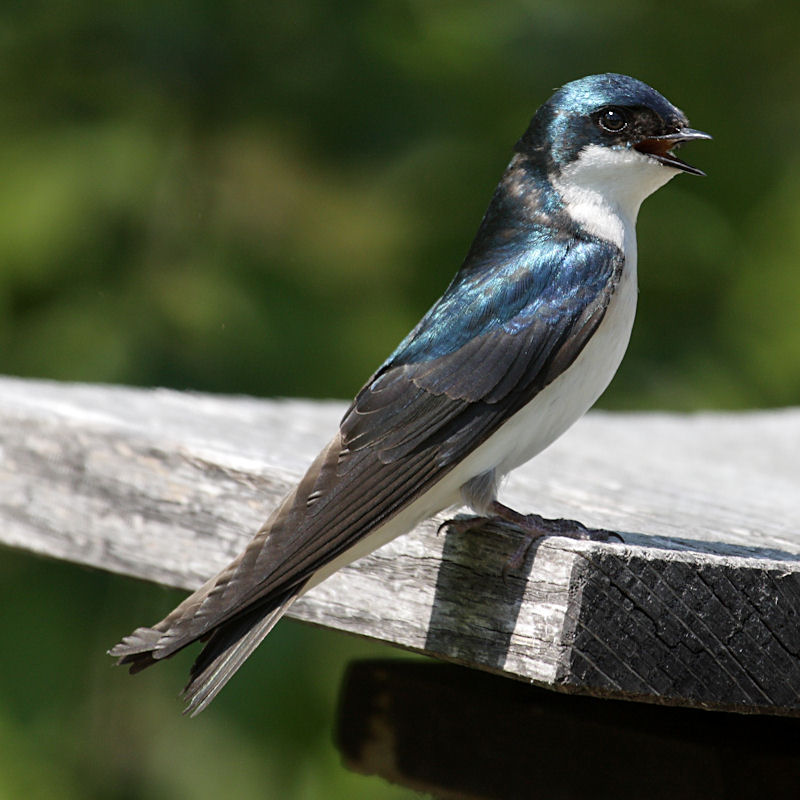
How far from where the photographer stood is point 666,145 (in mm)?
1654

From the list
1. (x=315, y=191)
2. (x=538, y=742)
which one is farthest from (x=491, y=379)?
(x=315, y=191)

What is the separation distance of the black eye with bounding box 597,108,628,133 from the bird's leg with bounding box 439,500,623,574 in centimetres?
54

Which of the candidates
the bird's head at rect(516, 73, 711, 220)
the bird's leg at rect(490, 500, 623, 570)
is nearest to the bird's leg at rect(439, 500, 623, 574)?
the bird's leg at rect(490, 500, 623, 570)

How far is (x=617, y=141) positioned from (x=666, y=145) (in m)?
0.06

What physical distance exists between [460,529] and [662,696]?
0.29 meters

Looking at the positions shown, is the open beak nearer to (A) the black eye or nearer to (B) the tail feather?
(A) the black eye

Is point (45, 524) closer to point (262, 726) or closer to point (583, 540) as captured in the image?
point (262, 726)

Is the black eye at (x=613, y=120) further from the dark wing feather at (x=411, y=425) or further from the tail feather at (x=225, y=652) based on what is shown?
the tail feather at (x=225, y=652)

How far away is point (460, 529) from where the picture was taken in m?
1.38

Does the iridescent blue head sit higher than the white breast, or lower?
higher

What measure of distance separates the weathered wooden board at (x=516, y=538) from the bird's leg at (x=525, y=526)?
0.04 feet

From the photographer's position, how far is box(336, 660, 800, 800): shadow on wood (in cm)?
152

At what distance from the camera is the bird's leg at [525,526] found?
126 cm

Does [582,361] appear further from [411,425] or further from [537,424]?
[411,425]
